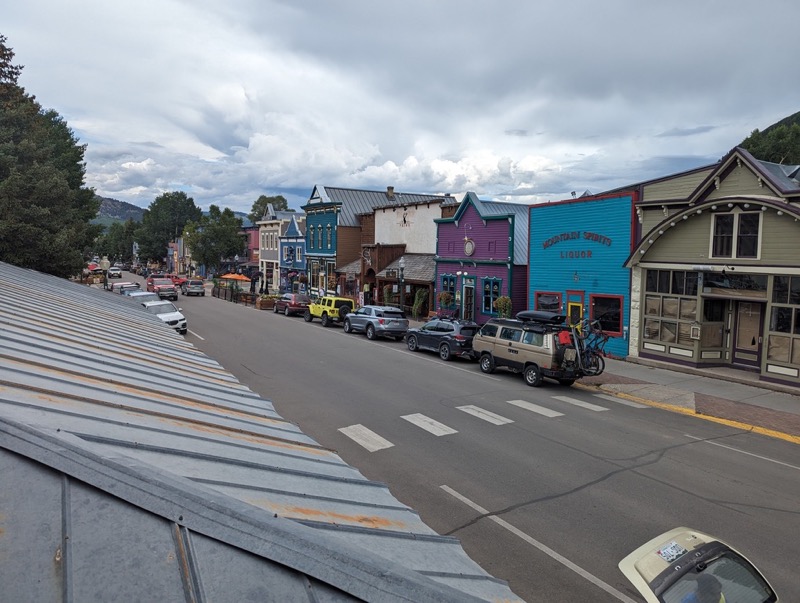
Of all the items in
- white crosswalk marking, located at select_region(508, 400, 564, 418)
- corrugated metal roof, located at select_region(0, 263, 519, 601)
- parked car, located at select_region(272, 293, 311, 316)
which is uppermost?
corrugated metal roof, located at select_region(0, 263, 519, 601)

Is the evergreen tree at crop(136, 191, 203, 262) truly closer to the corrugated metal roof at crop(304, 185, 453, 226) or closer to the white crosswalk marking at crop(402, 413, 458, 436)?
the corrugated metal roof at crop(304, 185, 453, 226)

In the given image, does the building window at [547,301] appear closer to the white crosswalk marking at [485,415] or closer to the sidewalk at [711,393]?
the sidewalk at [711,393]

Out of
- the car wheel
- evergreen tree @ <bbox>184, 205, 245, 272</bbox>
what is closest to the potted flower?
the car wheel

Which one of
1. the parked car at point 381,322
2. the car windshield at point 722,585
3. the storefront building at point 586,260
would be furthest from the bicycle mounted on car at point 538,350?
the car windshield at point 722,585

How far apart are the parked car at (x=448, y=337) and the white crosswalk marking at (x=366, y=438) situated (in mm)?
9392

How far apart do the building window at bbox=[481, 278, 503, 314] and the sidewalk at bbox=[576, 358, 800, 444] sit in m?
8.98

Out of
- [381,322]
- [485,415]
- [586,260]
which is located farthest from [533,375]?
[381,322]

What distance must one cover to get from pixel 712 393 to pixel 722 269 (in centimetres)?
430

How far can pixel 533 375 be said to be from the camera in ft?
55.3

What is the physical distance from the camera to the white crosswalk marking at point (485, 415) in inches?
500

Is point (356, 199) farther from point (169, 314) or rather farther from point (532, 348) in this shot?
point (532, 348)

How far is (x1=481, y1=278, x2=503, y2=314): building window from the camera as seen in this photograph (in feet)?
93.9

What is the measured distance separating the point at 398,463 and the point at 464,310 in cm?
2117

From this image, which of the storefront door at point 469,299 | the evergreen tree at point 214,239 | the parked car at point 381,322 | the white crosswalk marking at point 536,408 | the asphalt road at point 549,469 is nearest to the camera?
the asphalt road at point 549,469
